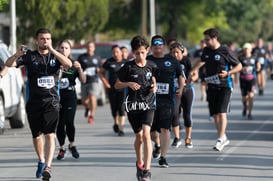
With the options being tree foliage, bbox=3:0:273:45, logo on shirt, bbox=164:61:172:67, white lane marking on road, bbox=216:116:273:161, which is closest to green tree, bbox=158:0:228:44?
tree foliage, bbox=3:0:273:45

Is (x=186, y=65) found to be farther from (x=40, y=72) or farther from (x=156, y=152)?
(x=40, y=72)

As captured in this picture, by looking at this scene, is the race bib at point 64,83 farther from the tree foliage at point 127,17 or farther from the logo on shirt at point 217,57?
the tree foliage at point 127,17

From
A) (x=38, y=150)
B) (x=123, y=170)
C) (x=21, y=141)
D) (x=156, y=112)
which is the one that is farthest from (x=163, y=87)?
(x=21, y=141)

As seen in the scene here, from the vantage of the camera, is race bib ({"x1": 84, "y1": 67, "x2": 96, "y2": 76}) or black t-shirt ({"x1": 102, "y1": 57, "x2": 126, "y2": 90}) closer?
black t-shirt ({"x1": 102, "y1": 57, "x2": 126, "y2": 90})

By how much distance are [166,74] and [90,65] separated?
7050mm

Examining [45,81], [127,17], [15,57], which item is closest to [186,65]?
[45,81]

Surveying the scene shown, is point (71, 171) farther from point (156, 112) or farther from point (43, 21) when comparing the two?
point (43, 21)

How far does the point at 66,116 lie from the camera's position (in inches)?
533

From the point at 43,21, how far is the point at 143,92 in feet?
63.1

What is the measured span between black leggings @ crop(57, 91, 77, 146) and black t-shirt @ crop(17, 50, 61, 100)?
221 cm

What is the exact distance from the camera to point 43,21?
2997cm

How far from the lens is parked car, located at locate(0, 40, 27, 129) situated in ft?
56.4

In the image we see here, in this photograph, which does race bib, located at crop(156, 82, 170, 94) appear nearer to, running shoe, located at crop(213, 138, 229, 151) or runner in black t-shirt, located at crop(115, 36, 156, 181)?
runner in black t-shirt, located at crop(115, 36, 156, 181)

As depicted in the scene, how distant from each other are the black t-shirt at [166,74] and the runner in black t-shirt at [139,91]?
1.38 meters
